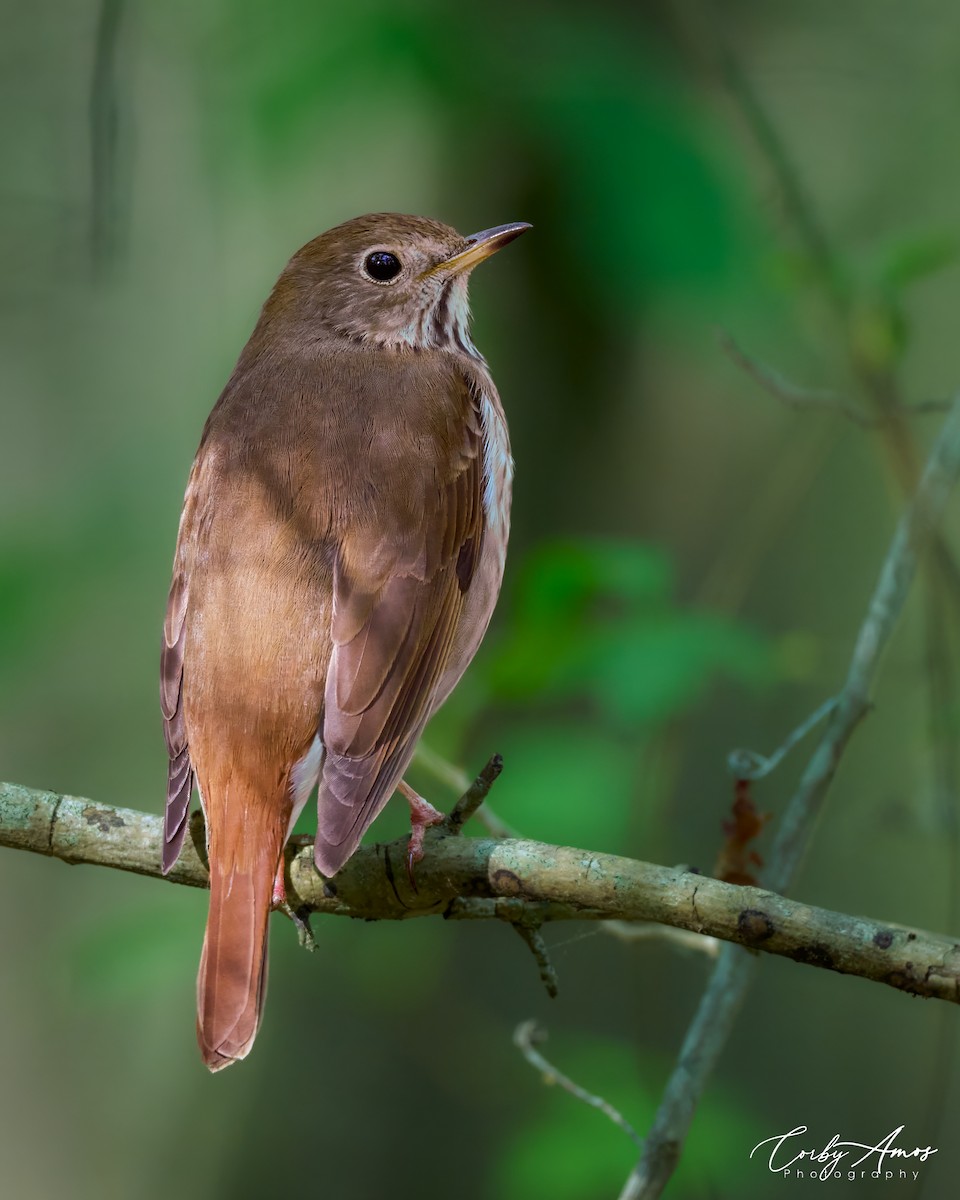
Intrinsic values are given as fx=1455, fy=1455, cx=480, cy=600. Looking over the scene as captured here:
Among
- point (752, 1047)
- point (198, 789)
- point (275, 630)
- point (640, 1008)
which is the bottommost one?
point (752, 1047)

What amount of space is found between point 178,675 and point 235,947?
2.64 feet

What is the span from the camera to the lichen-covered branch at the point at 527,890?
256cm

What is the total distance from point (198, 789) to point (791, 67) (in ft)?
14.4

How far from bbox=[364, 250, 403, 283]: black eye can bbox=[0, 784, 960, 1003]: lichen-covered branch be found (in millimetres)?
1904

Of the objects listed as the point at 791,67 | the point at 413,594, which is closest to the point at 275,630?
the point at 413,594

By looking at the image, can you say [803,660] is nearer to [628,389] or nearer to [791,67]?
[628,389]

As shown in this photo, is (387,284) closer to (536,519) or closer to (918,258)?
(918,258)

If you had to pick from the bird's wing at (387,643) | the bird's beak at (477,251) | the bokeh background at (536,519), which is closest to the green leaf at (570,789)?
the bokeh background at (536,519)

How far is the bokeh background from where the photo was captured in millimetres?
4625

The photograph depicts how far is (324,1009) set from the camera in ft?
19.1

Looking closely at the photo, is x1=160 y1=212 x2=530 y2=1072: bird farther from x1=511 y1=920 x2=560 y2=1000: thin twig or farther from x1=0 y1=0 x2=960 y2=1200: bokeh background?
x1=0 y1=0 x2=960 y2=1200: bokeh background

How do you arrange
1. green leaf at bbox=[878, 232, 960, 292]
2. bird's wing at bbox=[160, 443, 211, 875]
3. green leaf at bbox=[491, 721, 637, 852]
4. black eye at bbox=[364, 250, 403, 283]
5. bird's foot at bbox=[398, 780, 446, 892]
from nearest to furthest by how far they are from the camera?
bird's foot at bbox=[398, 780, 446, 892], bird's wing at bbox=[160, 443, 211, 875], green leaf at bbox=[878, 232, 960, 292], green leaf at bbox=[491, 721, 637, 852], black eye at bbox=[364, 250, 403, 283]

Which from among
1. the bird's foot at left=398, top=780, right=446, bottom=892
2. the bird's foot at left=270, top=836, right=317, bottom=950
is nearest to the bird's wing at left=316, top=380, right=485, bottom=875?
the bird's foot at left=398, top=780, right=446, bottom=892

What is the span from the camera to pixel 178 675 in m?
3.59
